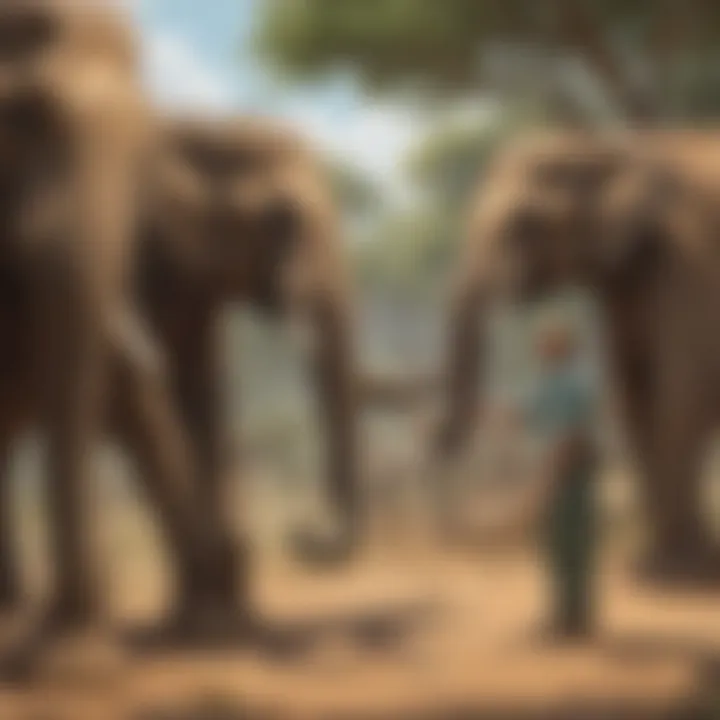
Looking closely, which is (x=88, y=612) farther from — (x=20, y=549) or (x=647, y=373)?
(x=647, y=373)

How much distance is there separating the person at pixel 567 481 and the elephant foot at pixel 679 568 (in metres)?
0.05

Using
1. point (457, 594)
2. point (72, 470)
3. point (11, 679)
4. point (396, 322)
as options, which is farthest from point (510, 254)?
point (11, 679)

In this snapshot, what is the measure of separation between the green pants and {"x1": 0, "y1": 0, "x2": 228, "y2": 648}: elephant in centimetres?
28

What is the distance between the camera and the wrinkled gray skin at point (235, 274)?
1.20 m

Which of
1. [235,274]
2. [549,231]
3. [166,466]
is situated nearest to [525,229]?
[549,231]

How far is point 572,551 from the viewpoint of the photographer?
122 cm

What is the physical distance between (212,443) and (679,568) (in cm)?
41

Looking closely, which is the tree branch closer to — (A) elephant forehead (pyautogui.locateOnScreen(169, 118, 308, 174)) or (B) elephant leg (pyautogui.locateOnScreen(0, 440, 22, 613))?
(A) elephant forehead (pyautogui.locateOnScreen(169, 118, 308, 174))

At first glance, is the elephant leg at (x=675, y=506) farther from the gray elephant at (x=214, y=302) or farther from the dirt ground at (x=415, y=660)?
the gray elephant at (x=214, y=302)

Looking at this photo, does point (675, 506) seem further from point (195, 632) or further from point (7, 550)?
point (7, 550)

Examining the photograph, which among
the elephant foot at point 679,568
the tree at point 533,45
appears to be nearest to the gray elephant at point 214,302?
the tree at point 533,45

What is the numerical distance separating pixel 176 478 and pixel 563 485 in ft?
1.05

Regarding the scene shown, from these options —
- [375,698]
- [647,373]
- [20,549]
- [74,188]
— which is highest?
[74,188]

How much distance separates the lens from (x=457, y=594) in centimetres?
121
